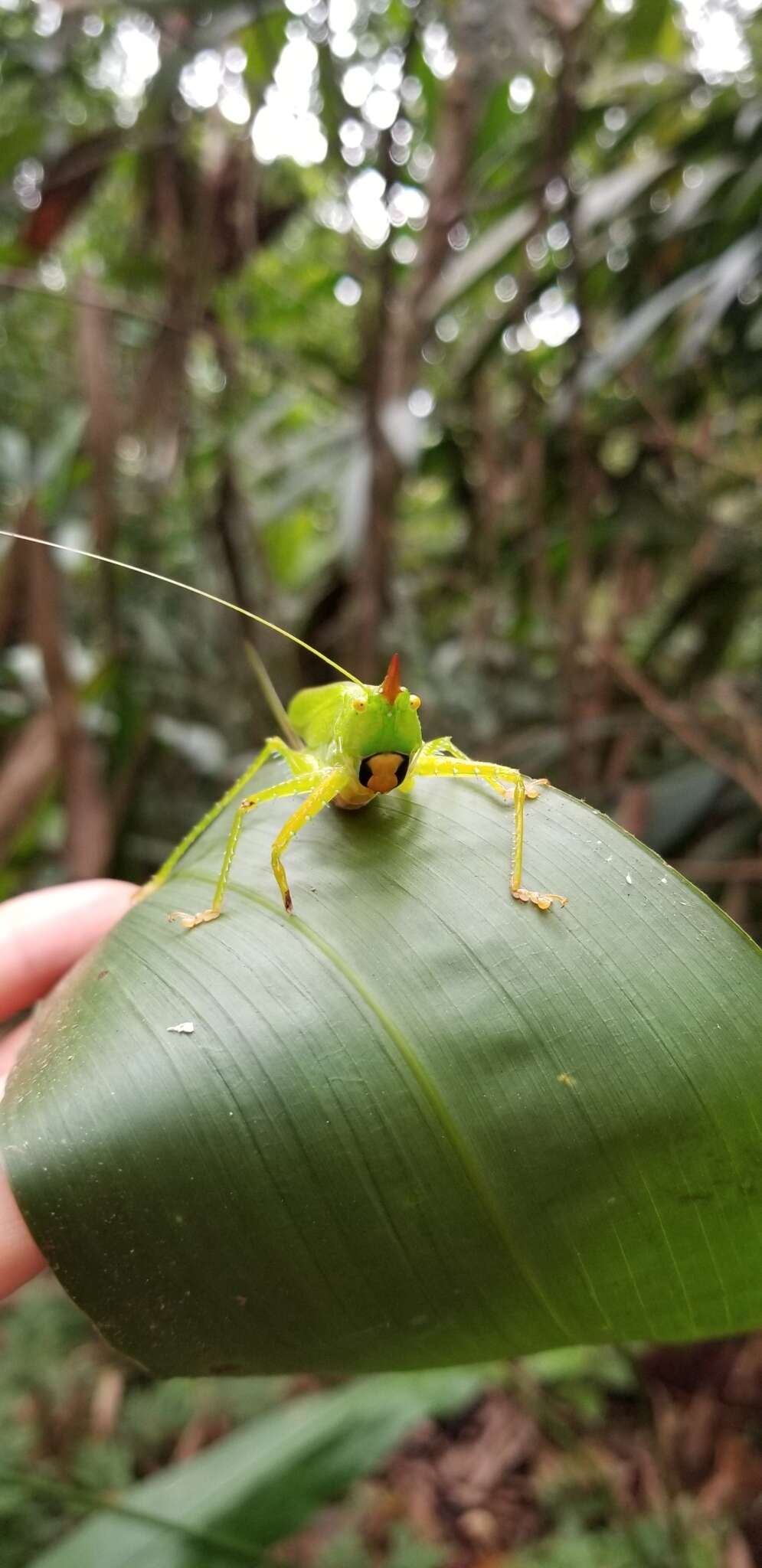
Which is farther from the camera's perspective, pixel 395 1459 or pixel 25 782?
pixel 395 1459

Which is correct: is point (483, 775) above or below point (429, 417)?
below

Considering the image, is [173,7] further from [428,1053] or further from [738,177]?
[428,1053]

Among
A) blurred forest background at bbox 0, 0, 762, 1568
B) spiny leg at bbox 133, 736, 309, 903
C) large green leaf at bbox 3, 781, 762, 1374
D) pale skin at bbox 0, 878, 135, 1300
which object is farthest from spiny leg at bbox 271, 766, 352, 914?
blurred forest background at bbox 0, 0, 762, 1568

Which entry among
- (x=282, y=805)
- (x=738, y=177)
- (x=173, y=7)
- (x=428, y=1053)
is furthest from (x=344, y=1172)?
(x=738, y=177)

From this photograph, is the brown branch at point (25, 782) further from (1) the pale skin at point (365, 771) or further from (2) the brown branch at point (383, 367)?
(1) the pale skin at point (365, 771)

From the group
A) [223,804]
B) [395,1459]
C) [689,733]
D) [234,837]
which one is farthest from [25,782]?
[395,1459]

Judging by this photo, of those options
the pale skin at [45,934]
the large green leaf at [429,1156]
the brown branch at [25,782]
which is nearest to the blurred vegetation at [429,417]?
the brown branch at [25,782]

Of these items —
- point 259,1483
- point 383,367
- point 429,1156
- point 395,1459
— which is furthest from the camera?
point 395,1459

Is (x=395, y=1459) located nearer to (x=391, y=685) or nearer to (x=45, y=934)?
(x=45, y=934)
